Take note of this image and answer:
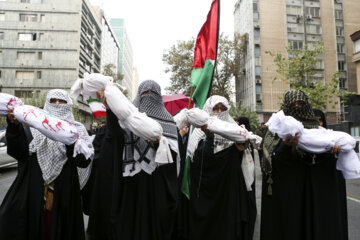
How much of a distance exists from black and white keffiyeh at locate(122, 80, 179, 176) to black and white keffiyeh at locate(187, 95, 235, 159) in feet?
2.73

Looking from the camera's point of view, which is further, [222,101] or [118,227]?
[222,101]

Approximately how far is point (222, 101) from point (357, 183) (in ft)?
22.5

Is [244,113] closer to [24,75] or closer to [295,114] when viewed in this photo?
[295,114]

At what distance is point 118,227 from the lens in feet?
8.22

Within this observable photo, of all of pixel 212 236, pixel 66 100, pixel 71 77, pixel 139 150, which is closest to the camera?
pixel 139 150

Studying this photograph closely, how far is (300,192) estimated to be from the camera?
2723 mm

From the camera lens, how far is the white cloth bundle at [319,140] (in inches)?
92.4

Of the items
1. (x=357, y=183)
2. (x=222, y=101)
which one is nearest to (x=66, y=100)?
(x=222, y=101)

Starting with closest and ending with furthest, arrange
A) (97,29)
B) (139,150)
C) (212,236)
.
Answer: (139,150) → (212,236) → (97,29)

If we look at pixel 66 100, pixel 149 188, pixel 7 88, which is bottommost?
pixel 149 188

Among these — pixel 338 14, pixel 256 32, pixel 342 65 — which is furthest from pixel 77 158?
pixel 338 14

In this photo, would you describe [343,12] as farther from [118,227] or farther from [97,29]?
[118,227]

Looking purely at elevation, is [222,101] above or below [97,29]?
below

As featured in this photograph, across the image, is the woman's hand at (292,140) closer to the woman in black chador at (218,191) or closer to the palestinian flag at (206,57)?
the woman in black chador at (218,191)
